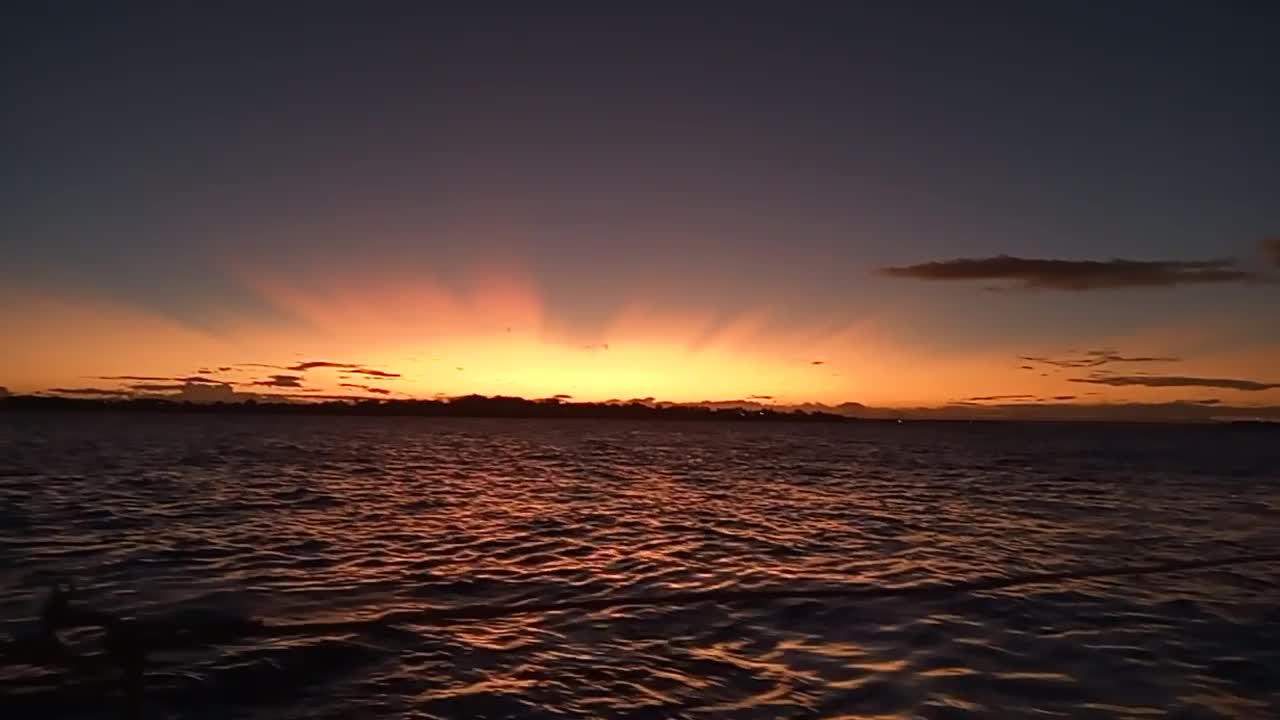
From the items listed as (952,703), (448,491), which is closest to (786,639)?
(952,703)

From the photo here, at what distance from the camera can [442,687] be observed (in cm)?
1281

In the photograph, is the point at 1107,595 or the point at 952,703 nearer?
the point at 952,703

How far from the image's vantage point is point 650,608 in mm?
17516

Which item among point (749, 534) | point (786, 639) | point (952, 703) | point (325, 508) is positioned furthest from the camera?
point (325, 508)

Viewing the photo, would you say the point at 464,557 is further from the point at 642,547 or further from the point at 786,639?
the point at 786,639

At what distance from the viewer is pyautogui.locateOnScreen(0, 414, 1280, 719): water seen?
12.4 m

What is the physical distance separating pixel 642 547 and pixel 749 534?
4840mm

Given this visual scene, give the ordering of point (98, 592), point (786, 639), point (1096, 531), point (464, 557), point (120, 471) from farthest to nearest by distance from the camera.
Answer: point (120, 471), point (1096, 531), point (464, 557), point (98, 592), point (786, 639)

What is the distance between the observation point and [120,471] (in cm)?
5200

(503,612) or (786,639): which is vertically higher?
(503,612)

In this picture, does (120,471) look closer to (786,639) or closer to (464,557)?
(464,557)

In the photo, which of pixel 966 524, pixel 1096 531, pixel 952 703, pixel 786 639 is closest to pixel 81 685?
pixel 786 639

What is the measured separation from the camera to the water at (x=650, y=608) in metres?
12.4

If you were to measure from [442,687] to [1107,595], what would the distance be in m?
15.5
